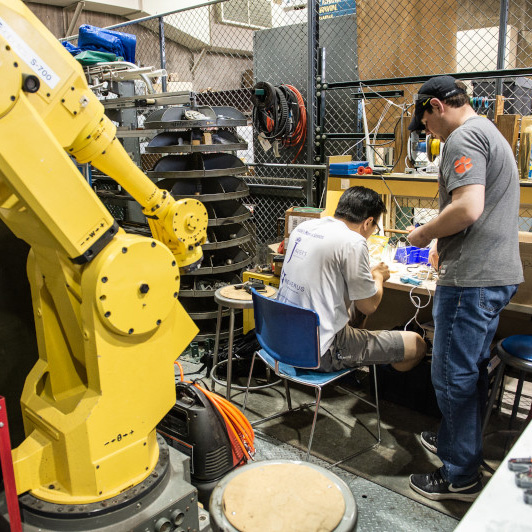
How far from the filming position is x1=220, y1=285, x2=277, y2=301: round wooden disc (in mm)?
3438

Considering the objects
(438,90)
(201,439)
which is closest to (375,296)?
(438,90)

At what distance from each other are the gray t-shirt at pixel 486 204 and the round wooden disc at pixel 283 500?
48.5 inches

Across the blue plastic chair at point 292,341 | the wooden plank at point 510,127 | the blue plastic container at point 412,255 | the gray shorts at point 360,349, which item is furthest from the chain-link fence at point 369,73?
the blue plastic chair at point 292,341

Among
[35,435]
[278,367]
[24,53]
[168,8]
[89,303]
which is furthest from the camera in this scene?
[168,8]

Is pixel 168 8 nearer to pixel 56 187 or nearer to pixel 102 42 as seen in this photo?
pixel 102 42

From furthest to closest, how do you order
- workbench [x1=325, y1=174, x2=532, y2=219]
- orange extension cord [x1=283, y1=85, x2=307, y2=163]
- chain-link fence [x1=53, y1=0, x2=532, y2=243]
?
orange extension cord [x1=283, y1=85, x2=307, y2=163] < chain-link fence [x1=53, y1=0, x2=532, y2=243] < workbench [x1=325, y1=174, x2=532, y2=219]

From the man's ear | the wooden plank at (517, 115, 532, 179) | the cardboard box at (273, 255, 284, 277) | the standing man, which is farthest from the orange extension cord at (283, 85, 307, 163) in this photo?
the man's ear

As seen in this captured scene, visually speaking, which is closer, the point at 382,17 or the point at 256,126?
the point at 382,17

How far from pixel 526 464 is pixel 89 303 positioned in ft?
4.22

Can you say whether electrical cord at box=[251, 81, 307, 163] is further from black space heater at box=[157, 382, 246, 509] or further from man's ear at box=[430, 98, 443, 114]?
black space heater at box=[157, 382, 246, 509]

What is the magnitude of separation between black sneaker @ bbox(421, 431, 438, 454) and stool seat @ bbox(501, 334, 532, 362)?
2.46 feet

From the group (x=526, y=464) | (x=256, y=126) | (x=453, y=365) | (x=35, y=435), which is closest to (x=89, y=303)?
(x=35, y=435)

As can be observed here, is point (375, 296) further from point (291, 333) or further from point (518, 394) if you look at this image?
point (518, 394)

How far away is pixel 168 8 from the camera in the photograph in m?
9.22
